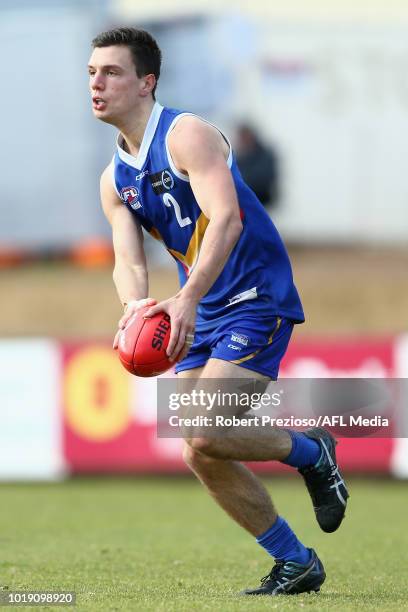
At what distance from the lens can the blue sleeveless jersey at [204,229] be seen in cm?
641

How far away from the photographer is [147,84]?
645cm

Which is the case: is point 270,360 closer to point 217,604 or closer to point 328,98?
point 217,604

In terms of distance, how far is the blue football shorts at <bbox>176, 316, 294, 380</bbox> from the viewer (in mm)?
6375

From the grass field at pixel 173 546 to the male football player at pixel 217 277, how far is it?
0.44m

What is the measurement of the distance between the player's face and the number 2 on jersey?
44 cm

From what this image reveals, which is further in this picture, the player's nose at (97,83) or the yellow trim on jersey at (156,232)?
the yellow trim on jersey at (156,232)

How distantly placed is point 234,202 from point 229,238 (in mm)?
171

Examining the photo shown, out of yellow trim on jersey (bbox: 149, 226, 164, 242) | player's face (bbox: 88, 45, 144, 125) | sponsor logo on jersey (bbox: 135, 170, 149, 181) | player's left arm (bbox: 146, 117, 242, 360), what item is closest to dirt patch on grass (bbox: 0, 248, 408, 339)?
yellow trim on jersey (bbox: 149, 226, 164, 242)

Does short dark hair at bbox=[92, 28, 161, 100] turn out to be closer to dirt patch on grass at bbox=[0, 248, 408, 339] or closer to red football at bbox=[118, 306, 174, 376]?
red football at bbox=[118, 306, 174, 376]

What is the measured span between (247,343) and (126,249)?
80 cm

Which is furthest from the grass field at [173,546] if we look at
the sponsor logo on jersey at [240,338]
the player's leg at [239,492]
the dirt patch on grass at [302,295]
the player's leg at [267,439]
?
the dirt patch on grass at [302,295]

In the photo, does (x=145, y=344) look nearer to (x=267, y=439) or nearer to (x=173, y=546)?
(x=267, y=439)

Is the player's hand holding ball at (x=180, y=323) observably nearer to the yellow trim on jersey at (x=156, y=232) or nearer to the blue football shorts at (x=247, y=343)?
the blue football shorts at (x=247, y=343)

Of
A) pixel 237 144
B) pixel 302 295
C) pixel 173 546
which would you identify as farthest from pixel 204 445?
pixel 302 295
